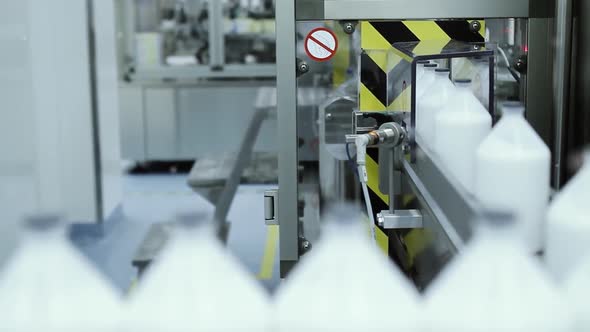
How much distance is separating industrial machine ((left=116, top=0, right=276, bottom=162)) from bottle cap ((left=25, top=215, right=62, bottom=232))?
6.12m

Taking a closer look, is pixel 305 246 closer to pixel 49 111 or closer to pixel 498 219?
pixel 498 219

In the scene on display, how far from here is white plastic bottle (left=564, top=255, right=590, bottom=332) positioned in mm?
764

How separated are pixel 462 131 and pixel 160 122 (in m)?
5.65

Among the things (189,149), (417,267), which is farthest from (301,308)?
(189,149)

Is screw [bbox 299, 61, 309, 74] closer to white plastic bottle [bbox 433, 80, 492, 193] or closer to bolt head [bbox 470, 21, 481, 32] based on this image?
bolt head [bbox 470, 21, 481, 32]

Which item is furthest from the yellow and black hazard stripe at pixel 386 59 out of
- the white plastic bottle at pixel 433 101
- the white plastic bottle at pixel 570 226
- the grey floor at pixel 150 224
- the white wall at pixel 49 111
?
the white wall at pixel 49 111

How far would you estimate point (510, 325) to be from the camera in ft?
2.23

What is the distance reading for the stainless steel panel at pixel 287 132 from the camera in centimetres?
215

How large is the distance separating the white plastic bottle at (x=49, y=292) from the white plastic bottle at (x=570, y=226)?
0.56 m

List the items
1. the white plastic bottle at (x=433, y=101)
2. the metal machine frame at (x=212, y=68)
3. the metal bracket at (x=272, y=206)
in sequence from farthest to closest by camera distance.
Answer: the metal machine frame at (x=212, y=68)
the metal bracket at (x=272, y=206)
the white plastic bottle at (x=433, y=101)

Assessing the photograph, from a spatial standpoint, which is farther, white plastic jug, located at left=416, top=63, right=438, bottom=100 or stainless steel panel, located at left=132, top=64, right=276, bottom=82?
stainless steel panel, located at left=132, top=64, right=276, bottom=82

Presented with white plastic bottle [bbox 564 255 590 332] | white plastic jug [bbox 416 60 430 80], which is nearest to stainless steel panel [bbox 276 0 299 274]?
white plastic jug [bbox 416 60 430 80]

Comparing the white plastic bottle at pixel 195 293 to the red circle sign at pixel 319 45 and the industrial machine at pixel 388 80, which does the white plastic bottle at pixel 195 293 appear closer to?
the industrial machine at pixel 388 80

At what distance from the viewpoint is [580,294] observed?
79cm
